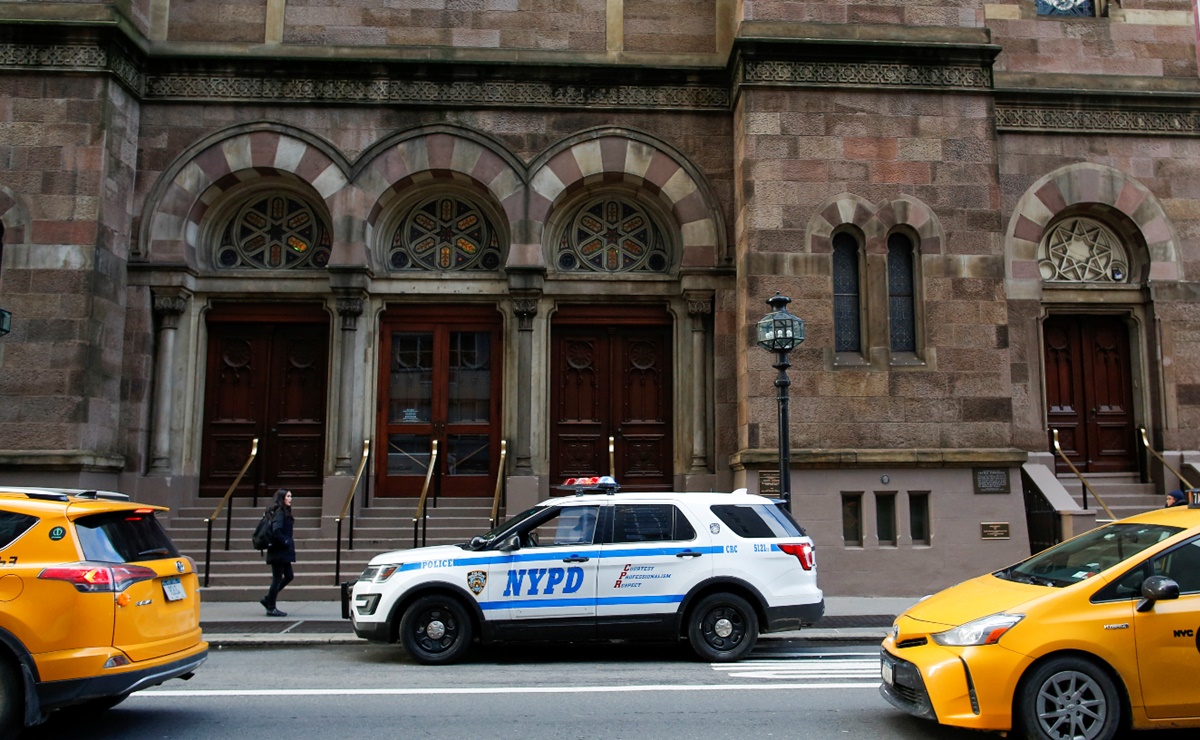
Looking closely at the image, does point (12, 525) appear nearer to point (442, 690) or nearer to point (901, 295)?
point (442, 690)

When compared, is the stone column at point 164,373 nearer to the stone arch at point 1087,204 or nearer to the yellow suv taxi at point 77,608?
the yellow suv taxi at point 77,608

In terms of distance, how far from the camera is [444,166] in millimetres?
15898

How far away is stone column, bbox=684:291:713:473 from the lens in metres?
15.8

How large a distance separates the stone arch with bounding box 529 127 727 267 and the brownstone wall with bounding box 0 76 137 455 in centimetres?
659

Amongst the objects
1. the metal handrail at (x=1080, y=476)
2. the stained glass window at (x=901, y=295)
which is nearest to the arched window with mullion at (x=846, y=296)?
the stained glass window at (x=901, y=295)

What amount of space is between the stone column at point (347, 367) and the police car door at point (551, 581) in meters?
6.47

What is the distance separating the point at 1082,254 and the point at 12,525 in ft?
53.4

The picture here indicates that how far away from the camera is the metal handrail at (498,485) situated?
47.1ft

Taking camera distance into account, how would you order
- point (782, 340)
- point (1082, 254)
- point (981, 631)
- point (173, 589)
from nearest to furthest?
1. point (981, 631)
2. point (173, 589)
3. point (782, 340)
4. point (1082, 254)

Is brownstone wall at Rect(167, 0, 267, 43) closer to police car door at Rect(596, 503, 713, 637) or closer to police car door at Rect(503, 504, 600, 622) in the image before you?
police car door at Rect(503, 504, 600, 622)

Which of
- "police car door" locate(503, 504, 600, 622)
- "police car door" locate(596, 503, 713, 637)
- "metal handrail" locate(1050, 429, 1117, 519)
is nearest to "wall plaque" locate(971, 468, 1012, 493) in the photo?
"metal handrail" locate(1050, 429, 1117, 519)

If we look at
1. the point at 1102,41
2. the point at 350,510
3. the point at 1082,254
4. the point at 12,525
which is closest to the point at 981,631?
the point at 12,525

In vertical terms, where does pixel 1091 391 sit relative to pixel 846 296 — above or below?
below

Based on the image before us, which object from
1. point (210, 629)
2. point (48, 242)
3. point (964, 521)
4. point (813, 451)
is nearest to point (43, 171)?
point (48, 242)
